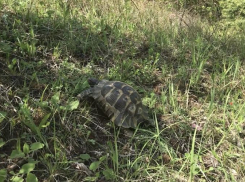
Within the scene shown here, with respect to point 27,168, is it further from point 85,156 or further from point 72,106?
point 72,106

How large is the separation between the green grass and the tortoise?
104mm

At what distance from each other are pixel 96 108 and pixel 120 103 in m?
0.28

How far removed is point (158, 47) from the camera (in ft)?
12.5

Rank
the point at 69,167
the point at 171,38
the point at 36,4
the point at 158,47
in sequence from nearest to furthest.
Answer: the point at 69,167 → the point at 36,4 → the point at 158,47 → the point at 171,38

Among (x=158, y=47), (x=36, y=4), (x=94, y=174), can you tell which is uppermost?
(x=36, y=4)

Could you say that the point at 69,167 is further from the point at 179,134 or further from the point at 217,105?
the point at 217,105

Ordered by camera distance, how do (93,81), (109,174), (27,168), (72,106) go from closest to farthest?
1. (27,168)
2. (109,174)
3. (72,106)
4. (93,81)

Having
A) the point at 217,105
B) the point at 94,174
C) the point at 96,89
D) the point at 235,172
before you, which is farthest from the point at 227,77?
the point at 94,174

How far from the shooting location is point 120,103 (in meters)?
2.41

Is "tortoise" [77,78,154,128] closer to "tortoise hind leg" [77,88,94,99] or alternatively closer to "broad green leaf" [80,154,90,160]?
"tortoise hind leg" [77,88,94,99]

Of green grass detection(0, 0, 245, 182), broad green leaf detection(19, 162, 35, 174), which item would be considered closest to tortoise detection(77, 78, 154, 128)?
green grass detection(0, 0, 245, 182)

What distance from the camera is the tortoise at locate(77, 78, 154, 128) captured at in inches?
93.0

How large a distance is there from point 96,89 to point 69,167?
0.95m

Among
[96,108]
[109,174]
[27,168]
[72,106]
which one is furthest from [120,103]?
[27,168]
